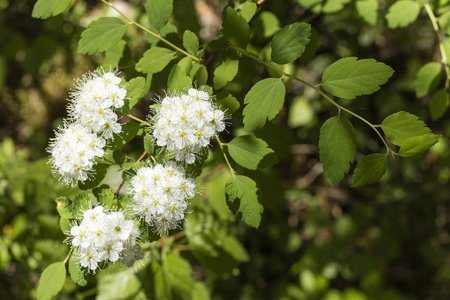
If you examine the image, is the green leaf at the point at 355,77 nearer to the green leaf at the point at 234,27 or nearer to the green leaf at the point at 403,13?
the green leaf at the point at 234,27

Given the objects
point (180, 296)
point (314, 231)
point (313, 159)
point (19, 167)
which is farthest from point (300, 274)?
point (19, 167)

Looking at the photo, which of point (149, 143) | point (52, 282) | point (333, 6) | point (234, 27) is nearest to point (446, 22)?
point (333, 6)

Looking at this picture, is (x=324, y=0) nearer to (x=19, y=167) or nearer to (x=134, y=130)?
(x=134, y=130)

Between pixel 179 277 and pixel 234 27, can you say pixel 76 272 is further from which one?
pixel 234 27

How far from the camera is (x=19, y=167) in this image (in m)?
2.22

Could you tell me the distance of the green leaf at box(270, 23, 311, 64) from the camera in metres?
1.13

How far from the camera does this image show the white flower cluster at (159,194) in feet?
3.65

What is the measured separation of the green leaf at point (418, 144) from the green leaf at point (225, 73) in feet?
1.99

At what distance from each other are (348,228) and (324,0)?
68.2 inches

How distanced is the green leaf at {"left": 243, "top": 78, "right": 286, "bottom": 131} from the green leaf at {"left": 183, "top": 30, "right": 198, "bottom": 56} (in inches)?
11.4

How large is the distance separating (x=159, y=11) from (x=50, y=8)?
36 centimetres

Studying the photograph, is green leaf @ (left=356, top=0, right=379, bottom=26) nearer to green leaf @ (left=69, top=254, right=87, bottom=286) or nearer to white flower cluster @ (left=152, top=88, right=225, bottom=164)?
white flower cluster @ (left=152, top=88, right=225, bottom=164)

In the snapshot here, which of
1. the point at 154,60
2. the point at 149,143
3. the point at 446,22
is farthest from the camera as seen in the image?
the point at 446,22

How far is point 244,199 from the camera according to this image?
3.88ft
